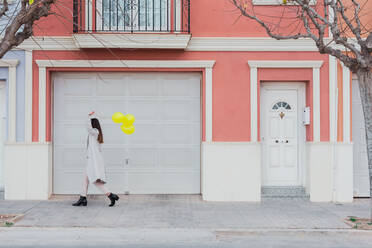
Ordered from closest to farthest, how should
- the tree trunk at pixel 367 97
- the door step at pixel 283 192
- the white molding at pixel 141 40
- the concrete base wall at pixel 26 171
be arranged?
1. the tree trunk at pixel 367 97
2. the white molding at pixel 141 40
3. the concrete base wall at pixel 26 171
4. the door step at pixel 283 192

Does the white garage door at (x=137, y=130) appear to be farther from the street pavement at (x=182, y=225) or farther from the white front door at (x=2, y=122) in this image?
the white front door at (x=2, y=122)

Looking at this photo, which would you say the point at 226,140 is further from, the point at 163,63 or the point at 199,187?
the point at 163,63

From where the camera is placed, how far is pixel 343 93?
36.9 feet

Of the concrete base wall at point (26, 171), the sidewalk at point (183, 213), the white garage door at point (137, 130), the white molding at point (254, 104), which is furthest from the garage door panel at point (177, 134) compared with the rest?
the concrete base wall at point (26, 171)

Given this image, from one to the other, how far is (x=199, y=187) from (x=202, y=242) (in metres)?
3.77

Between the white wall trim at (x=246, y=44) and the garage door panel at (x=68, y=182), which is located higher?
the white wall trim at (x=246, y=44)

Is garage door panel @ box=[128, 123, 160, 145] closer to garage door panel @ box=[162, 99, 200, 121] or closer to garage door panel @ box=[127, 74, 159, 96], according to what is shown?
garage door panel @ box=[162, 99, 200, 121]

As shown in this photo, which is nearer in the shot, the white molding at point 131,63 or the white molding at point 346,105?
the white molding at point 131,63

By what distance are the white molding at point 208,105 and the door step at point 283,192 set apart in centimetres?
177

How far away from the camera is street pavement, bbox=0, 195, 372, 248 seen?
777 centimetres

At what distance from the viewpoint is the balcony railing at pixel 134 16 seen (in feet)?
36.0

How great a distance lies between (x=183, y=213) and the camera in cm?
964

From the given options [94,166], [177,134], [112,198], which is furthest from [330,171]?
[94,166]

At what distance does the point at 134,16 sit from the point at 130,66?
1.21 meters
